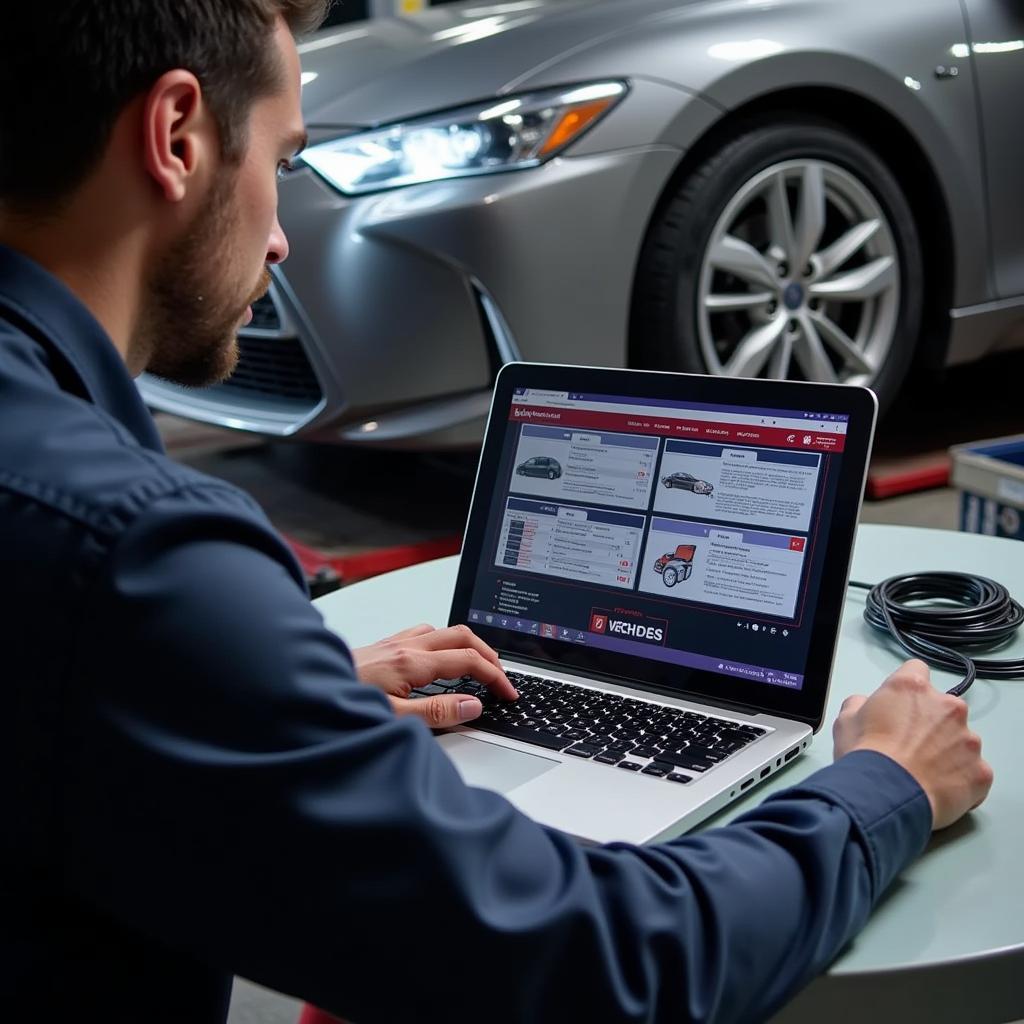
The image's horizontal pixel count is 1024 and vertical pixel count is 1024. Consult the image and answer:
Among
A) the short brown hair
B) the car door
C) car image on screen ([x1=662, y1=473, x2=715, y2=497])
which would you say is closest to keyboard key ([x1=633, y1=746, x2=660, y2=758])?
car image on screen ([x1=662, y1=473, x2=715, y2=497])

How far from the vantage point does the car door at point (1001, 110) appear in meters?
2.90

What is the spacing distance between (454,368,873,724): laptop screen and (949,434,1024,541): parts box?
1.16m

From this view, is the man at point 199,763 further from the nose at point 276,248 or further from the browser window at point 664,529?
the browser window at point 664,529

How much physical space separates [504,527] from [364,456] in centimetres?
236

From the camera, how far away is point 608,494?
3.73ft

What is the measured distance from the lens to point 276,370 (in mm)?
2705

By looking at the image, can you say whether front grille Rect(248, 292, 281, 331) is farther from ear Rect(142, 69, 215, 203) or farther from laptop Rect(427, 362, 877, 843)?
ear Rect(142, 69, 215, 203)

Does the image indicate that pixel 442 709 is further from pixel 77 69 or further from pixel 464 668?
pixel 77 69

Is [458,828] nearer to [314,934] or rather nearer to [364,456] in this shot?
[314,934]

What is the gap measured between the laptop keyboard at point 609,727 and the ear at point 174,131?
476 mm

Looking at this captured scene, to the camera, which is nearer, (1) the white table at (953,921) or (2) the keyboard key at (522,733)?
(1) the white table at (953,921)

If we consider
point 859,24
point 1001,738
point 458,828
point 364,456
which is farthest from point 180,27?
point 364,456

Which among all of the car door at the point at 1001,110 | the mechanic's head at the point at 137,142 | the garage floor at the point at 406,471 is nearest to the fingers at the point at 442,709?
the mechanic's head at the point at 137,142

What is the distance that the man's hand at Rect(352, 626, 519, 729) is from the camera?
39.6 inches
